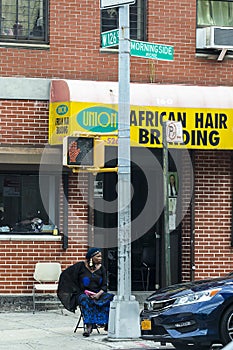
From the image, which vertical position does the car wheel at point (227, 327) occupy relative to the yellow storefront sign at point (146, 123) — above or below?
below

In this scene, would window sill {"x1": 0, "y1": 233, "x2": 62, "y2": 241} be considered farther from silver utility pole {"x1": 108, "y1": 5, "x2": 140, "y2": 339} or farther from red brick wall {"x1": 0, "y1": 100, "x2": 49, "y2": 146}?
silver utility pole {"x1": 108, "y1": 5, "x2": 140, "y2": 339}

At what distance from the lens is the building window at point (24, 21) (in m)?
16.7

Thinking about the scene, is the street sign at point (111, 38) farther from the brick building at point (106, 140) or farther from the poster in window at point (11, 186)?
the poster in window at point (11, 186)

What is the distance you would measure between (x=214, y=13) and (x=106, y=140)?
3.84m

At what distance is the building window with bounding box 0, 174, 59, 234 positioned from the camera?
16.8 meters

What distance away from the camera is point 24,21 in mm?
16781

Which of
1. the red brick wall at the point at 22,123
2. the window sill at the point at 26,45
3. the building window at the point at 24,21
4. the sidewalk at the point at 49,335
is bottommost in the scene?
the sidewalk at the point at 49,335

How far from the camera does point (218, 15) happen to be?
17.9 meters

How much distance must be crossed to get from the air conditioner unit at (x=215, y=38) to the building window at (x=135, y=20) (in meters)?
1.14

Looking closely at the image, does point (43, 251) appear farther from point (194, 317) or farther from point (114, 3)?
point (194, 317)

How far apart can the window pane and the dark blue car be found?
266 inches

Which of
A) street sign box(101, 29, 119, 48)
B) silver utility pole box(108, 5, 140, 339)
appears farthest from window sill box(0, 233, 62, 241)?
street sign box(101, 29, 119, 48)

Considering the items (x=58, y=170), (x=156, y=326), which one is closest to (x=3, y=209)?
(x=58, y=170)

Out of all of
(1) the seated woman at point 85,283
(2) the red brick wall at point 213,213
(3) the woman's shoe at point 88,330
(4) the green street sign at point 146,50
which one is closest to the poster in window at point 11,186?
(1) the seated woman at point 85,283
